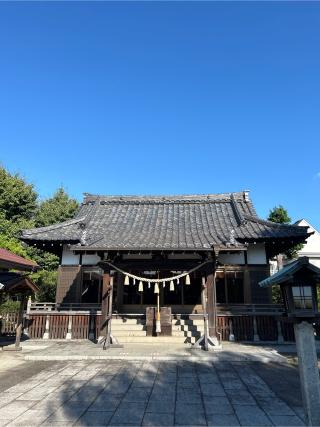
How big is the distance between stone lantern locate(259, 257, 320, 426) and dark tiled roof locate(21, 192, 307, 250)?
6559mm

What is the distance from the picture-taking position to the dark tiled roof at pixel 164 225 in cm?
1371

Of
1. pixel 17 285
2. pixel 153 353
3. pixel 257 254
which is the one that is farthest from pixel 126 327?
pixel 257 254

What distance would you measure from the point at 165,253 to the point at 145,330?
357 cm

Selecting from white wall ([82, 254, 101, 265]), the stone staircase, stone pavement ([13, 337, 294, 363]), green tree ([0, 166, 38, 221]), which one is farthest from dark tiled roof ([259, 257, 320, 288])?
green tree ([0, 166, 38, 221])

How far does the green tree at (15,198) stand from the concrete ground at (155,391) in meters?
25.6

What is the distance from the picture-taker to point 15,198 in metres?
33.1

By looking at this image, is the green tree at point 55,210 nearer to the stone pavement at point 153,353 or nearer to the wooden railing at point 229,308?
the wooden railing at point 229,308

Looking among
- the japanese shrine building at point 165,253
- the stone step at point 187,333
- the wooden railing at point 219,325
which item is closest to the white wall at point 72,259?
the japanese shrine building at point 165,253

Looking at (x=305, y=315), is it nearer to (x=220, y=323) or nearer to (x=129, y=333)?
(x=220, y=323)

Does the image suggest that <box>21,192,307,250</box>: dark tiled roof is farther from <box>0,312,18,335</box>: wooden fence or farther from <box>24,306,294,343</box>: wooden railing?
<box>0,312,18,335</box>: wooden fence

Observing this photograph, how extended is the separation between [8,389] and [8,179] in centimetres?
3032

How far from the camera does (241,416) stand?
18.0ft

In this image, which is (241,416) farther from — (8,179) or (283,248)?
(8,179)

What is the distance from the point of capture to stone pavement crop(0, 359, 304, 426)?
17.3 ft
